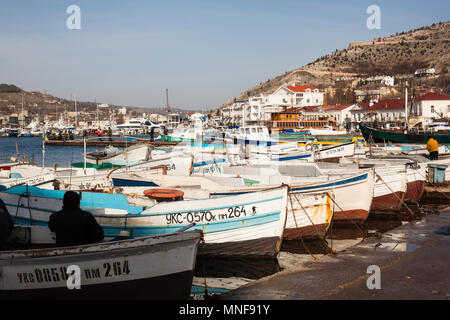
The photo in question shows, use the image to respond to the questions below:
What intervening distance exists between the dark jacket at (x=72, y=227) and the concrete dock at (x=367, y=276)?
2.88 metres

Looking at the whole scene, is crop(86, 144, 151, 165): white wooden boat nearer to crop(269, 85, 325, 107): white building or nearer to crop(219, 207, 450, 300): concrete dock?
crop(219, 207, 450, 300): concrete dock

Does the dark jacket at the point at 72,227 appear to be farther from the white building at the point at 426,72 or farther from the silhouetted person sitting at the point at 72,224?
the white building at the point at 426,72

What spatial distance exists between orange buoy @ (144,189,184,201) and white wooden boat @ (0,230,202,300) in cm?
463

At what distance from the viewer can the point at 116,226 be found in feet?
36.7

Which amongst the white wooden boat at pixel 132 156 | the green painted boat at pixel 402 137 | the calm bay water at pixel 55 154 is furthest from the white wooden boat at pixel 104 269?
the green painted boat at pixel 402 137

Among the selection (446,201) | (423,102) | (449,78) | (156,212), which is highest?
(449,78)

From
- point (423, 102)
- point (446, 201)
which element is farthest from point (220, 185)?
point (423, 102)

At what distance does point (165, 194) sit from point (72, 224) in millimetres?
5328

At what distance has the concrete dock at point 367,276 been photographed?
27.6ft

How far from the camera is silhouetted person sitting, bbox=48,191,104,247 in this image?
7.70 m

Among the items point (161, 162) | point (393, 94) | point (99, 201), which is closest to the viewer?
point (99, 201)

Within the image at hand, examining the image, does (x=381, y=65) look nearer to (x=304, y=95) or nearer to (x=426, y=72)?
(x=426, y=72)
